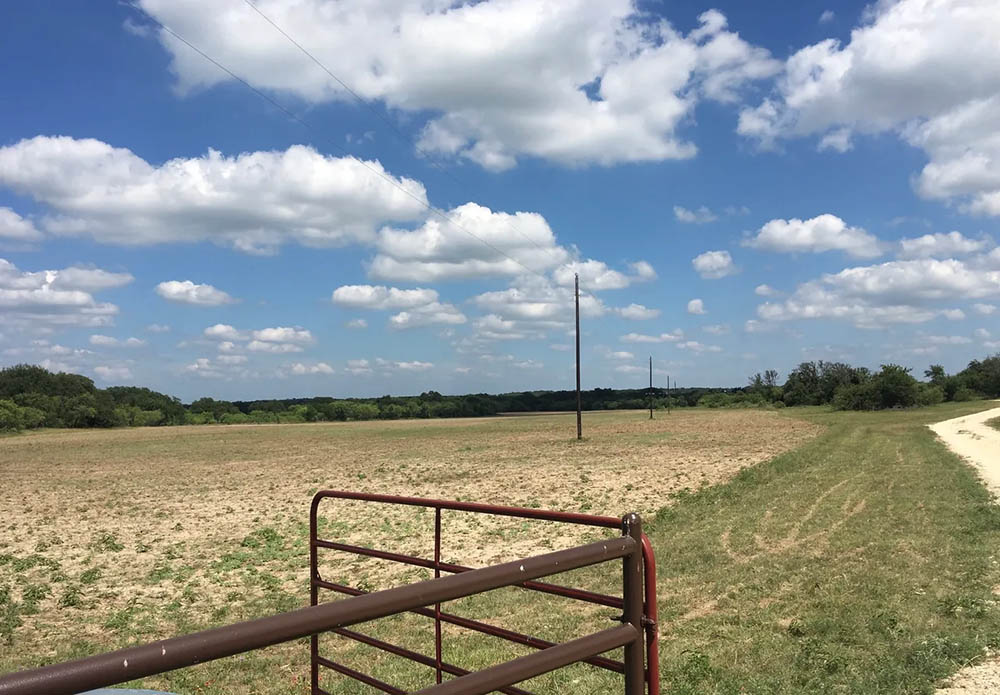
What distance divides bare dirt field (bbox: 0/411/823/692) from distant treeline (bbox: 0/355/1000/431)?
220 feet

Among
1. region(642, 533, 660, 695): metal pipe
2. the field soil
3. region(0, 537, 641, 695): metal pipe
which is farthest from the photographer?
the field soil

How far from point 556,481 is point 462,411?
125 m

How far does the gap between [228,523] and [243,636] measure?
1714 cm

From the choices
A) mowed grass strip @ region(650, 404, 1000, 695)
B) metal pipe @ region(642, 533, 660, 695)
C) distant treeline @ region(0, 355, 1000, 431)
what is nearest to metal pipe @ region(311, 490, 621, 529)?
metal pipe @ region(642, 533, 660, 695)

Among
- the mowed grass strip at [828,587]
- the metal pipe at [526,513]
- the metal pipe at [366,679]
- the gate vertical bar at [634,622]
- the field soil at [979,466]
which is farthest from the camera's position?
the mowed grass strip at [828,587]

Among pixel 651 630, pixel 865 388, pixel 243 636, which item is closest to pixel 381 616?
pixel 243 636

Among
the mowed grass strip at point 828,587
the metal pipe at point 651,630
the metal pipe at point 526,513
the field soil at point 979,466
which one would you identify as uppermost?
the metal pipe at point 526,513

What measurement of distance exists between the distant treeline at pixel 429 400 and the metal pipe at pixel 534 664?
10090cm

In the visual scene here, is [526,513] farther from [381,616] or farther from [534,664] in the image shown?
[381,616]

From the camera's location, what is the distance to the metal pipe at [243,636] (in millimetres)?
1398

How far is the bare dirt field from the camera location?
31.9 ft

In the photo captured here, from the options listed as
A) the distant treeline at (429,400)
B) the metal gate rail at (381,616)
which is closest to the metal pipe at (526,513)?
the metal gate rail at (381,616)

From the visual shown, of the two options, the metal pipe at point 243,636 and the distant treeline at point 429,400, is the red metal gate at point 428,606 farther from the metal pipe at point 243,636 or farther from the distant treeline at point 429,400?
the distant treeline at point 429,400

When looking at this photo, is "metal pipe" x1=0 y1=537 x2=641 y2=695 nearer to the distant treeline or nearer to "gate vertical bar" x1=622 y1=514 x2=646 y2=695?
"gate vertical bar" x1=622 y1=514 x2=646 y2=695
